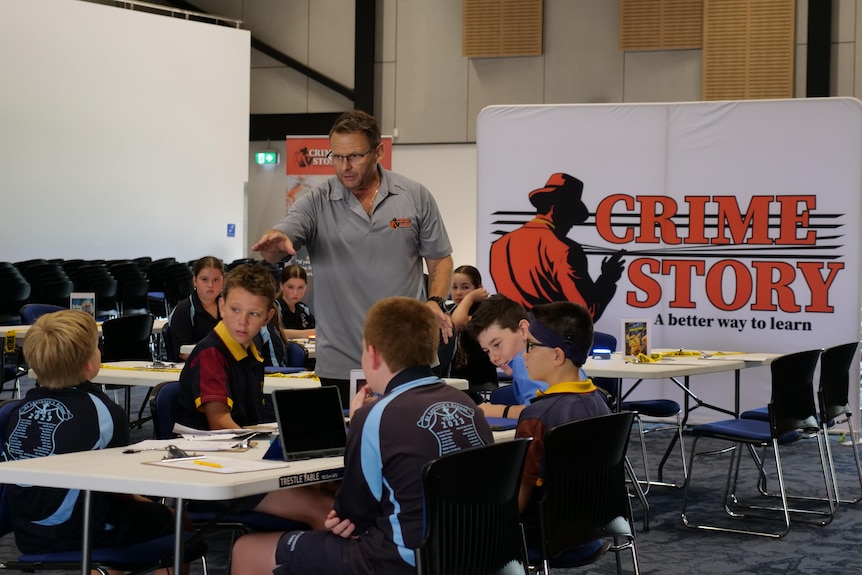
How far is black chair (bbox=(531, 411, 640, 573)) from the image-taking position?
9.91ft

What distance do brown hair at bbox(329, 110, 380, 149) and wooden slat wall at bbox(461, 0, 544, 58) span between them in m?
11.8

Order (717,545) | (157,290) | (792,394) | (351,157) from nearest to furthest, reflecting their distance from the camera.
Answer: (351,157) → (717,545) → (792,394) → (157,290)

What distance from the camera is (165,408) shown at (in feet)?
12.5

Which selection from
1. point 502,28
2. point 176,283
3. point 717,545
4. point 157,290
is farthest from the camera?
point 502,28

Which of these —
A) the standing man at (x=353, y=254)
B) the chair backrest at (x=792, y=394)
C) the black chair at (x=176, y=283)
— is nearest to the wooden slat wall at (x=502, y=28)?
the black chair at (x=176, y=283)

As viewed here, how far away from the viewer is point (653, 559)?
473cm

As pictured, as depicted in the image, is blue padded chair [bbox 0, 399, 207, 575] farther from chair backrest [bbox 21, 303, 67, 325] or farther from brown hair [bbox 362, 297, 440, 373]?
chair backrest [bbox 21, 303, 67, 325]

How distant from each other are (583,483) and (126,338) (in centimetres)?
457

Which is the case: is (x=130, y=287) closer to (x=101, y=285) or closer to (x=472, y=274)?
(x=101, y=285)

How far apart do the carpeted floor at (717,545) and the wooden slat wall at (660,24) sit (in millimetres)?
8935

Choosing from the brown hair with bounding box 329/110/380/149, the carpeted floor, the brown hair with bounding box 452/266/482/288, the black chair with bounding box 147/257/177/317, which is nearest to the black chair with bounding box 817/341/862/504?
the carpeted floor

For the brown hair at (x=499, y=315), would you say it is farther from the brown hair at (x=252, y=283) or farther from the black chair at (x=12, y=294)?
the black chair at (x=12, y=294)

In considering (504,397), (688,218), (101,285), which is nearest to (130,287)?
(101,285)

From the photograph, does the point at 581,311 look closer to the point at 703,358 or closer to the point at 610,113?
the point at 703,358
